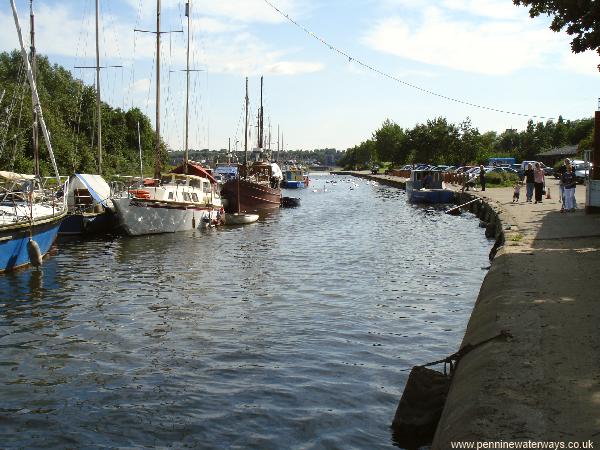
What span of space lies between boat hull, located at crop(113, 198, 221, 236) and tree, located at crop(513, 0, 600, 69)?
1855cm

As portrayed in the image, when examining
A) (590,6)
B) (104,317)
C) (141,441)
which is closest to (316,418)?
(141,441)

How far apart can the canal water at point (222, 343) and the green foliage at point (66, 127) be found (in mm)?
15910

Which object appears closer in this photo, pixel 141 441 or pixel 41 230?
pixel 141 441

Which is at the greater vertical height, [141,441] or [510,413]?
[510,413]

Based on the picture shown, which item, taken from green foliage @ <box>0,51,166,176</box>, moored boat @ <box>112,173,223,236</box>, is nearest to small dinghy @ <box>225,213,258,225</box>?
moored boat @ <box>112,173,223,236</box>

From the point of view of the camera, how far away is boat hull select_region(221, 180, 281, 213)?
156 ft

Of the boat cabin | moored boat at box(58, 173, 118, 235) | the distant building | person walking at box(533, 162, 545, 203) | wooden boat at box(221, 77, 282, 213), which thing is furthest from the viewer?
the distant building

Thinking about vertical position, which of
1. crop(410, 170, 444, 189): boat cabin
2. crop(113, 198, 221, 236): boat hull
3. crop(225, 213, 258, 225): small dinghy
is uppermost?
crop(410, 170, 444, 189): boat cabin

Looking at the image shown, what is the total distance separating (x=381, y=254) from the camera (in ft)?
81.4

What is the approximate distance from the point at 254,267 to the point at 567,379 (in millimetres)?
15571

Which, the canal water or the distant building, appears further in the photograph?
the distant building

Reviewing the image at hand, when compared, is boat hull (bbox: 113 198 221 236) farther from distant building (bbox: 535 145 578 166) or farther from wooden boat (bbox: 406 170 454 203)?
distant building (bbox: 535 145 578 166)

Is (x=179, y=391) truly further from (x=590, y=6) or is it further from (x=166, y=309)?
(x=590, y=6)

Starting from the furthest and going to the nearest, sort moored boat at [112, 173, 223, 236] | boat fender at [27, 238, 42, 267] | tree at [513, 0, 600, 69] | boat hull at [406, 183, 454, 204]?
boat hull at [406, 183, 454, 204] < moored boat at [112, 173, 223, 236] < boat fender at [27, 238, 42, 267] < tree at [513, 0, 600, 69]
